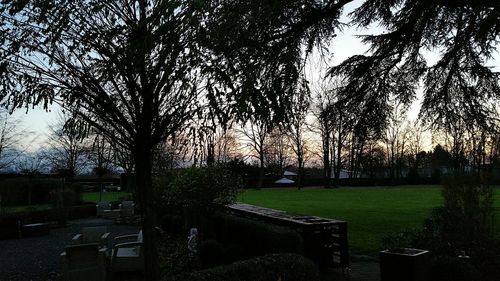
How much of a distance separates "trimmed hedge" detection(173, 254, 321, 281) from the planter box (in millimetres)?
1311

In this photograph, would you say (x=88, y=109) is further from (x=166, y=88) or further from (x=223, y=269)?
(x=223, y=269)

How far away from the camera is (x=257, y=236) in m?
8.84

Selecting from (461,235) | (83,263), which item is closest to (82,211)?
(83,263)

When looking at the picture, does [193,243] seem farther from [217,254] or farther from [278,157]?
[278,157]

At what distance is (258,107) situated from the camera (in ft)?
12.9

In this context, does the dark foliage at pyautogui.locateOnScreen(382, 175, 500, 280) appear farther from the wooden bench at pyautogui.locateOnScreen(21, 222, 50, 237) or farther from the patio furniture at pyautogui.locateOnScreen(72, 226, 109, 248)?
the wooden bench at pyautogui.locateOnScreen(21, 222, 50, 237)

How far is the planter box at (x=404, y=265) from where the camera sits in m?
6.64

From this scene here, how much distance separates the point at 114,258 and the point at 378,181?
65474 mm

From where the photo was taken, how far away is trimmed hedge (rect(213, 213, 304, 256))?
308 inches

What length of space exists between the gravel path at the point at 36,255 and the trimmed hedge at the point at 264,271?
648 centimetres

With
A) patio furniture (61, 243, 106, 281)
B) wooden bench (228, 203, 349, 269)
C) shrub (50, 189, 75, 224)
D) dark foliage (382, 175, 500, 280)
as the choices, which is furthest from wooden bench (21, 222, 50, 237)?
dark foliage (382, 175, 500, 280)

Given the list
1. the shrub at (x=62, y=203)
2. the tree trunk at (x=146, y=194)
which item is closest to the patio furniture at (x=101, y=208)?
the shrub at (x=62, y=203)

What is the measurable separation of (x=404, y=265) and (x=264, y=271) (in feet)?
7.22

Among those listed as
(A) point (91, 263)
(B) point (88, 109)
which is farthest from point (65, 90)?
(A) point (91, 263)
